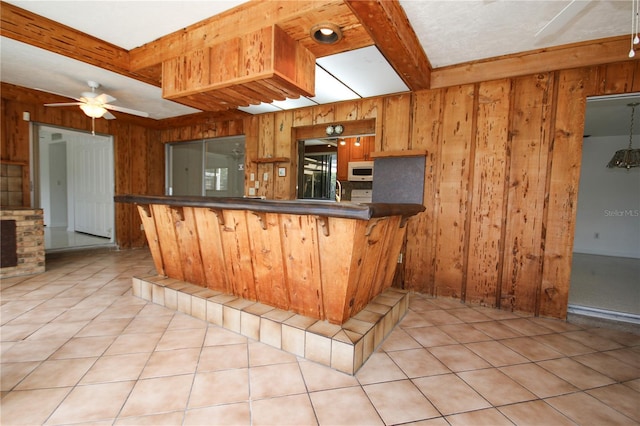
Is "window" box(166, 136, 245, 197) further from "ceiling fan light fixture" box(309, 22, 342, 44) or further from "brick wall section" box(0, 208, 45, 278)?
"ceiling fan light fixture" box(309, 22, 342, 44)

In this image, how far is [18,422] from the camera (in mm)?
1346

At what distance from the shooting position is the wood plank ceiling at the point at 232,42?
212cm

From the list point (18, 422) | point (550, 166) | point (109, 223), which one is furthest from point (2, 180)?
point (550, 166)

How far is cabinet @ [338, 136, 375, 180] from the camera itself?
18.4 ft

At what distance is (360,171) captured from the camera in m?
5.45

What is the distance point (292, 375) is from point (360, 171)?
422 centimetres

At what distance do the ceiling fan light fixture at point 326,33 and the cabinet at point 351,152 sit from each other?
10.8 feet

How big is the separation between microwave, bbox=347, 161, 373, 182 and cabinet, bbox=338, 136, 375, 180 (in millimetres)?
113

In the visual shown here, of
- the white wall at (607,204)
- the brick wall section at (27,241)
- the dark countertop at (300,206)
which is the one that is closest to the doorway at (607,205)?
the white wall at (607,204)

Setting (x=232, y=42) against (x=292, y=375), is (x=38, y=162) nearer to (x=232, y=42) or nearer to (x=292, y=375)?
(x=232, y=42)

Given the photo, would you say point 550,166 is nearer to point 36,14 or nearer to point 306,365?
point 306,365

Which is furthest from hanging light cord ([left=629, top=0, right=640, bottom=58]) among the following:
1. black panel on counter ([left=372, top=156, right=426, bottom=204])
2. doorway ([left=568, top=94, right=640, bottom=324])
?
doorway ([left=568, top=94, right=640, bottom=324])

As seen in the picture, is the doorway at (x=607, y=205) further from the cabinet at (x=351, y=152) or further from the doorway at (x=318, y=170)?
the doorway at (x=318, y=170)

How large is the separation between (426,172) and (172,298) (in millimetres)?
3202
